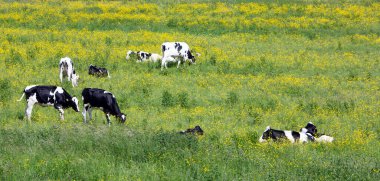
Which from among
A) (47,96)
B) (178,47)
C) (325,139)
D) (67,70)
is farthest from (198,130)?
(178,47)

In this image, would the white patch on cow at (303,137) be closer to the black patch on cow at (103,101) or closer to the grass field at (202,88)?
the grass field at (202,88)

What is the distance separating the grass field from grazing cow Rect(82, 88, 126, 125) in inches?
16.6

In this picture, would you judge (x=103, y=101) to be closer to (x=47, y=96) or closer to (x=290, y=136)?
(x=47, y=96)

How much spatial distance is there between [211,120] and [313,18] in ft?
88.2

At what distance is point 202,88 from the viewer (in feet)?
72.4

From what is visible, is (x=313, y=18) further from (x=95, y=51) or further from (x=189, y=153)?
(x=189, y=153)

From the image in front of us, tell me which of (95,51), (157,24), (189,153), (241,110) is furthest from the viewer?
(157,24)

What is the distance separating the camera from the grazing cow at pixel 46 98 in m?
16.5

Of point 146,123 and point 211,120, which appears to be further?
point 211,120

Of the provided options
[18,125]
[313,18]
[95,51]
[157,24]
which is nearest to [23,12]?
[157,24]

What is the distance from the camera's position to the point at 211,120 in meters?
17.4

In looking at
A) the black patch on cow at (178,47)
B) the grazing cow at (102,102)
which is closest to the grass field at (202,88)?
the grazing cow at (102,102)

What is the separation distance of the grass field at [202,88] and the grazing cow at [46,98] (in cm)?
51

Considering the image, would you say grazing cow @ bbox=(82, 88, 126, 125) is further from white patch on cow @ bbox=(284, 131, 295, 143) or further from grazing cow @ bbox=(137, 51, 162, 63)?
grazing cow @ bbox=(137, 51, 162, 63)
